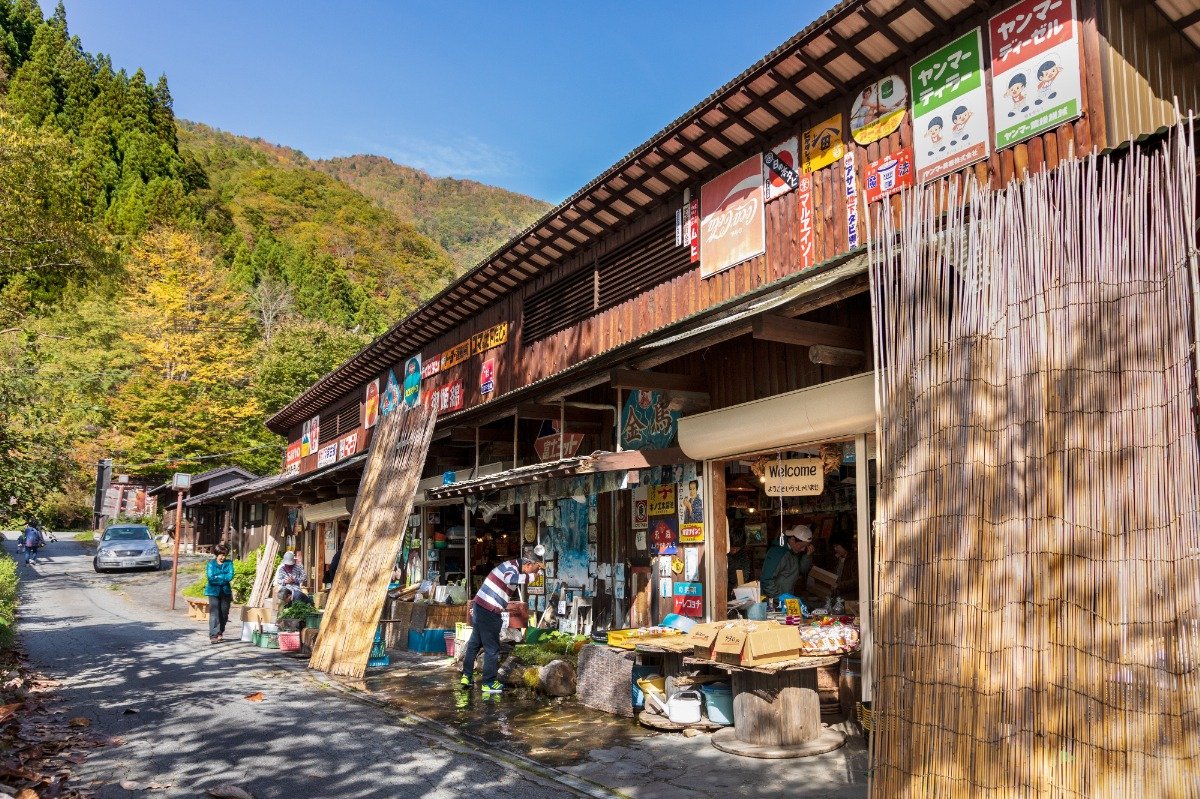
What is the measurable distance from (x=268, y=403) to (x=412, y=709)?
34.6 metres

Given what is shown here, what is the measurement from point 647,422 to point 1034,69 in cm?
555

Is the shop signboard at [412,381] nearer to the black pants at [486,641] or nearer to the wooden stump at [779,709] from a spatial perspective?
the black pants at [486,641]

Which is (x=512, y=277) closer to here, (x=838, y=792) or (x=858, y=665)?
(x=858, y=665)

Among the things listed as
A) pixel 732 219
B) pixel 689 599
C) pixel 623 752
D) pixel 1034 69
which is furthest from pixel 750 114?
pixel 623 752

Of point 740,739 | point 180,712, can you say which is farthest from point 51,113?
point 740,739

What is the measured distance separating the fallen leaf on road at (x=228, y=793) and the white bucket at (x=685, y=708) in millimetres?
3542

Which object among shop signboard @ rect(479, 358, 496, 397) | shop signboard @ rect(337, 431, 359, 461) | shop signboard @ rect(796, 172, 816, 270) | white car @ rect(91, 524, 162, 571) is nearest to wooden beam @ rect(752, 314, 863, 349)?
shop signboard @ rect(796, 172, 816, 270)

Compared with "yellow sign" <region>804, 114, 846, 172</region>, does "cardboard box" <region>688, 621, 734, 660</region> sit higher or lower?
lower

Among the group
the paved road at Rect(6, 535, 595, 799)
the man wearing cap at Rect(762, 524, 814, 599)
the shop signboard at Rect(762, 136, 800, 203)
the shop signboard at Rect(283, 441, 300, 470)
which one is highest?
the shop signboard at Rect(762, 136, 800, 203)

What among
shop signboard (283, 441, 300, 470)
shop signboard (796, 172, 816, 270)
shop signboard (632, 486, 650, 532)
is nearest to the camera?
shop signboard (796, 172, 816, 270)

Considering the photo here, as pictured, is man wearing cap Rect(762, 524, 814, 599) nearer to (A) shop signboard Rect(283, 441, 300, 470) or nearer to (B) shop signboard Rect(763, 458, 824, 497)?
(B) shop signboard Rect(763, 458, 824, 497)

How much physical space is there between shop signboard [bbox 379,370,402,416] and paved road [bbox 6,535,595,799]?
308 inches

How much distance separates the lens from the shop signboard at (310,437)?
2778 centimetres

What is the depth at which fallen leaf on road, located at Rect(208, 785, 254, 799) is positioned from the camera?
5.47 m
